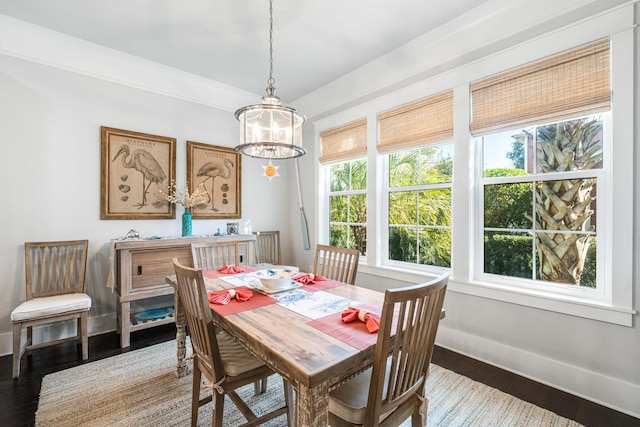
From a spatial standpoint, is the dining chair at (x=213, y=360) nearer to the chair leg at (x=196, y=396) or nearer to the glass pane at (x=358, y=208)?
the chair leg at (x=196, y=396)

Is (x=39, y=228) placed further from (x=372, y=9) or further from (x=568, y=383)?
(x=568, y=383)

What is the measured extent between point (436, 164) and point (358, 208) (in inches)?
44.3

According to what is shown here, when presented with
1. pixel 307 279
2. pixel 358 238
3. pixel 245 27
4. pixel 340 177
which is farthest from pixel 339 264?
pixel 245 27

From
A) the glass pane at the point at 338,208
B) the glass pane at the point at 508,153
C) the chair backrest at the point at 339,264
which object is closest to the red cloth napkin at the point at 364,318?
the chair backrest at the point at 339,264

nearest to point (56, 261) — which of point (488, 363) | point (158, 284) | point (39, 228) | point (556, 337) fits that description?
point (39, 228)

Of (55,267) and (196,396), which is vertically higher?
(55,267)

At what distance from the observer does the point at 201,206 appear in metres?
3.57

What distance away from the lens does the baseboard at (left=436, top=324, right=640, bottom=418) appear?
1.77 meters

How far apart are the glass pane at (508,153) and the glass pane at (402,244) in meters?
0.95

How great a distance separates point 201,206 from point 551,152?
3.57 metres

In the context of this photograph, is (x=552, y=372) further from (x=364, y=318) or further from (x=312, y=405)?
(x=312, y=405)

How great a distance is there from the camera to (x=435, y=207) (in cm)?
285

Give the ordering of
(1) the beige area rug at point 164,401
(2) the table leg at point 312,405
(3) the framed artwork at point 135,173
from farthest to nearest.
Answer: (3) the framed artwork at point 135,173 < (1) the beige area rug at point 164,401 < (2) the table leg at point 312,405

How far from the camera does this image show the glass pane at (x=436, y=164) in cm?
274
